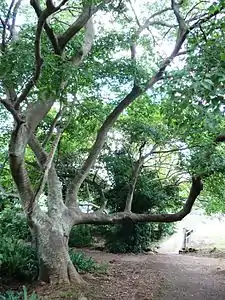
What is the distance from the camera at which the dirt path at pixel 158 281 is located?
643cm

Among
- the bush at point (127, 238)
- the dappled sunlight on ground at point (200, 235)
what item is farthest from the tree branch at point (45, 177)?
the dappled sunlight on ground at point (200, 235)

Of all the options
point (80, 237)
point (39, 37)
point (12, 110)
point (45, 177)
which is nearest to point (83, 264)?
point (45, 177)

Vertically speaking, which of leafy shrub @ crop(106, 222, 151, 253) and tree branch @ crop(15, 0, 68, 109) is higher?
tree branch @ crop(15, 0, 68, 109)

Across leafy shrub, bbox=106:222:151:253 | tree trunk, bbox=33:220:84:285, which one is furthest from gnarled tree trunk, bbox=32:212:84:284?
leafy shrub, bbox=106:222:151:253

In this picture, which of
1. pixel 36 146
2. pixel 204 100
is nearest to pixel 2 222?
pixel 36 146

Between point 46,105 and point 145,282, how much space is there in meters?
4.03

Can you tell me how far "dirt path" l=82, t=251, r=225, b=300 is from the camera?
253 inches

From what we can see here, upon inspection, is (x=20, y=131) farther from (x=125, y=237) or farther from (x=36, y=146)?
(x=125, y=237)

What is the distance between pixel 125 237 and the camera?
11.6 metres

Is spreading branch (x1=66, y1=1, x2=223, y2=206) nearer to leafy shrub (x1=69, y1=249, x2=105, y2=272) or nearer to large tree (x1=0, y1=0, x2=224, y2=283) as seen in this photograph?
large tree (x1=0, y1=0, x2=224, y2=283)

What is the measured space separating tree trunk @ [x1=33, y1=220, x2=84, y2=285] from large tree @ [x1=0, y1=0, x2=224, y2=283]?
0.05ft

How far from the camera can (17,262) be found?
21.5 ft

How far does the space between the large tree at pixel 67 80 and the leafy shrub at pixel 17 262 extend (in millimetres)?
496

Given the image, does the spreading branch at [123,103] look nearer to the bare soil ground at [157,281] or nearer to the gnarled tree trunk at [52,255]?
the gnarled tree trunk at [52,255]
